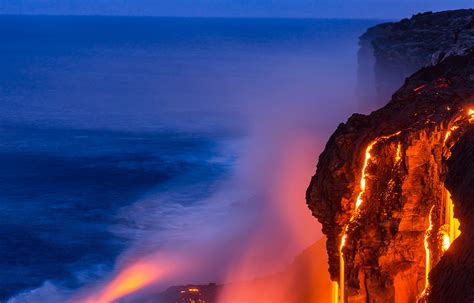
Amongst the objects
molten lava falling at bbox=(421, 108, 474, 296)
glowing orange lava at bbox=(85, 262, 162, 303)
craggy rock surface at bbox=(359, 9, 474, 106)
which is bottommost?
molten lava falling at bbox=(421, 108, 474, 296)

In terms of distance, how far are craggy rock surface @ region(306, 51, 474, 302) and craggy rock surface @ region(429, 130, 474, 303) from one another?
4.87 ft

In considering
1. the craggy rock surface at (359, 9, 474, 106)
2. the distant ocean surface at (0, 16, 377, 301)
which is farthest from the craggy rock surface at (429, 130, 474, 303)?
the craggy rock surface at (359, 9, 474, 106)

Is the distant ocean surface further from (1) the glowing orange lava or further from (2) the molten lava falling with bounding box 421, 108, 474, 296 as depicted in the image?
(2) the molten lava falling with bounding box 421, 108, 474, 296

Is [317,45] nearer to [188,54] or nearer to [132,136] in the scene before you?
[188,54]

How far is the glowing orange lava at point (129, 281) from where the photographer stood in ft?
78.3

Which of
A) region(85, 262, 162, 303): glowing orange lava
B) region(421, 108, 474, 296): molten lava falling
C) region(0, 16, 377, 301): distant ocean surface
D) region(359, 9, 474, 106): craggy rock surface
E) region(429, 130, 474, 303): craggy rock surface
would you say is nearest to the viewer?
region(429, 130, 474, 303): craggy rock surface

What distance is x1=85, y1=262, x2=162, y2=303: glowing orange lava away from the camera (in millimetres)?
23880

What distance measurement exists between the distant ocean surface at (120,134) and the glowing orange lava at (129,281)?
103 centimetres

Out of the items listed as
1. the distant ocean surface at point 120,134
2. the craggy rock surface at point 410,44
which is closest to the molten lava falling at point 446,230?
the distant ocean surface at point 120,134

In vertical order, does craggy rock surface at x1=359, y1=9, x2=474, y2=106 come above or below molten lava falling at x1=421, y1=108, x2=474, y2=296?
above

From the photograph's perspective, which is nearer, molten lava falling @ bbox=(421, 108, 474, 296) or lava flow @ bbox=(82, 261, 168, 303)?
molten lava falling @ bbox=(421, 108, 474, 296)

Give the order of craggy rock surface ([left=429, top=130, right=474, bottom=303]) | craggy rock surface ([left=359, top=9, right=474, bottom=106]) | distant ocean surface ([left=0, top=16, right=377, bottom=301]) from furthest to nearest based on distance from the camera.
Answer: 1. craggy rock surface ([left=359, top=9, right=474, bottom=106])
2. distant ocean surface ([left=0, top=16, right=377, bottom=301])
3. craggy rock surface ([left=429, top=130, right=474, bottom=303])

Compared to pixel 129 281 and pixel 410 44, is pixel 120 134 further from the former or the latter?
pixel 129 281

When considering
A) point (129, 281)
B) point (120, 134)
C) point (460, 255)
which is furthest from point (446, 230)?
point (120, 134)
